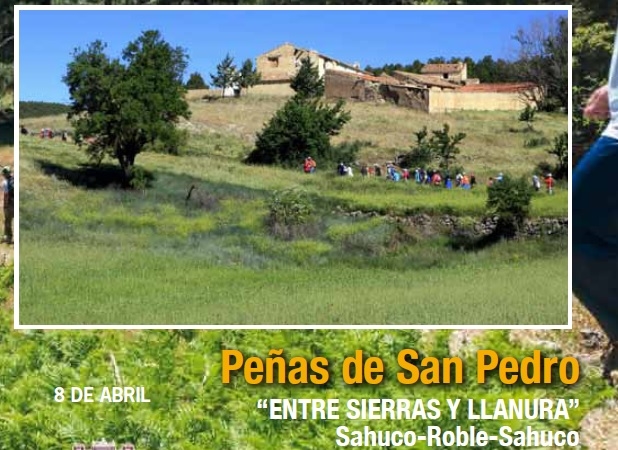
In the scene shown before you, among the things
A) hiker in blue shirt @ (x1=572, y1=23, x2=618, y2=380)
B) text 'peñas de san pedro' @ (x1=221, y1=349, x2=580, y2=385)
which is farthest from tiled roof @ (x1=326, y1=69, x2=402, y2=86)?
hiker in blue shirt @ (x1=572, y1=23, x2=618, y2=380)

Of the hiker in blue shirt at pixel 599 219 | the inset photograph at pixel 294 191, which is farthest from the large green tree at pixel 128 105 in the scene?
the hiker in blue shirt at pixel 599 219

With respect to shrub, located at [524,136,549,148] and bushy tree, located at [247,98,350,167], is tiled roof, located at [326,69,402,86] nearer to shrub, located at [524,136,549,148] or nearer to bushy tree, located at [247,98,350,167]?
bushy tree, located at [247,98,350,167]

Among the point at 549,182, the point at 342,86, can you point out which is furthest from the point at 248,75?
the point at 549,182

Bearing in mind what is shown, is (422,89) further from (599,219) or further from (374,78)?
(599,219)

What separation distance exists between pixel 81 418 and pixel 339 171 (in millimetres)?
1544

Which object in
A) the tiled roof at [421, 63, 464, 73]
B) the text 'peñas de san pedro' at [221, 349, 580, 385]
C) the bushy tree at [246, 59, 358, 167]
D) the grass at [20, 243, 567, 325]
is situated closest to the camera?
the text 'peñas de san pedro' at [221, 349, 580, 385]

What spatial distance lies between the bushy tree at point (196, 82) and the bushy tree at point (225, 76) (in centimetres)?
5

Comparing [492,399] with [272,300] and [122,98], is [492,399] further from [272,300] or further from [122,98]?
[122,98]

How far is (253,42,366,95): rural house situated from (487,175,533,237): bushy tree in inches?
32.3

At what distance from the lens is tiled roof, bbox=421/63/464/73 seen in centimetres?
545

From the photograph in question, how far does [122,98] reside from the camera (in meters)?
5.47

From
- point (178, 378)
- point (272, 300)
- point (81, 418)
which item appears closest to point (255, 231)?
point (272, 300)

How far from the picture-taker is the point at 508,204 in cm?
524

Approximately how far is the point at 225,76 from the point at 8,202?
6.34ft
